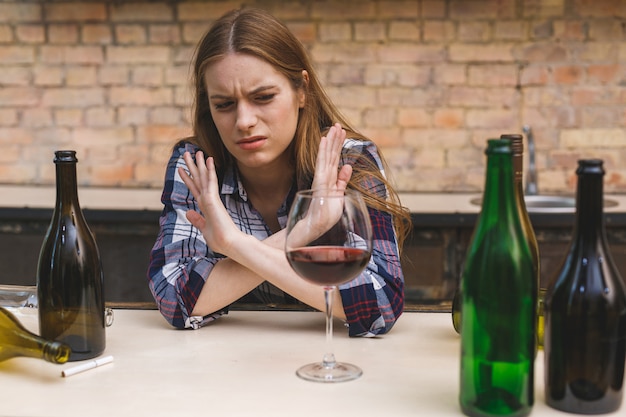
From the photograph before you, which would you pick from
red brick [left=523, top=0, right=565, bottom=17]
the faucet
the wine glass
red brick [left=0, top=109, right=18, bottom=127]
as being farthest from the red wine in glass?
red brick [left=0, top=109, right=18, bottom=127]

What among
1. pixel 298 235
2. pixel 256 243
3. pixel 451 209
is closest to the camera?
pixel 298 235

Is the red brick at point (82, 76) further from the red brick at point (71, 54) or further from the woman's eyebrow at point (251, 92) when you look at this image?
the woman's eyebrow at point (251, 92)

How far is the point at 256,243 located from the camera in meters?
1.31

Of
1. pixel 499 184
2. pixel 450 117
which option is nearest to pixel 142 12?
pixel 450 117

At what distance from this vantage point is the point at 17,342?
1043 millimetres

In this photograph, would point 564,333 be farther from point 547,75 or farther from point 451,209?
point 547,75

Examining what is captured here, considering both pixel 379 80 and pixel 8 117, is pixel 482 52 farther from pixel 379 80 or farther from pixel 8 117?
pixel 8 117

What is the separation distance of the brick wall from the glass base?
6.73 feet

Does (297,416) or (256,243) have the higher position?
(256,243)

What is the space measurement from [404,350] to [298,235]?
0.28m

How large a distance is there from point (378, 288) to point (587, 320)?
0.50 metres

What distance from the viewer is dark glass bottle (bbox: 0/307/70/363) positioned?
1.01 metres

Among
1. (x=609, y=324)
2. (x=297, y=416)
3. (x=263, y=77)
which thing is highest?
(x=263, y=77)

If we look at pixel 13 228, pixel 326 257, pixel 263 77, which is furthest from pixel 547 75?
pixel 326 257
